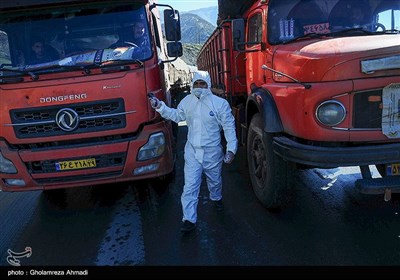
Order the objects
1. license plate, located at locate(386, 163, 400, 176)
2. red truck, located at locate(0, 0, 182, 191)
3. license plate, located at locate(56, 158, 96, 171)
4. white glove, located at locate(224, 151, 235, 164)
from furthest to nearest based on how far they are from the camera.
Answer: license plate, located at locate(56, 158, 96, 171) → red truck, located at locate(0, 0, 182, 191) → white glove, located at locate(224, 151, 235, 164) → license plate, located at locate(386, 163, 400, 176)

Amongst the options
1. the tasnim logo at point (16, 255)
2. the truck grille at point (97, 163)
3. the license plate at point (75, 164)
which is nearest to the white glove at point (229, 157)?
the truck grille at point (97, 163)

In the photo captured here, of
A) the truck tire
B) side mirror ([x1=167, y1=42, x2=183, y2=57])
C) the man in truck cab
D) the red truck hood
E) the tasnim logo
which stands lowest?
the tasnim logo

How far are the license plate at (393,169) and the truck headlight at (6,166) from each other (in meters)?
3.99

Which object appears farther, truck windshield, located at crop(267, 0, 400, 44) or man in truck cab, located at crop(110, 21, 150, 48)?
man in truck cab, located at crop(110, 21, 150, 48)

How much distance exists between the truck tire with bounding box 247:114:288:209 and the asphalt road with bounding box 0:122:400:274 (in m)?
0.21

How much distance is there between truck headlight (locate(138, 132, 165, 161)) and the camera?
4.04 meters

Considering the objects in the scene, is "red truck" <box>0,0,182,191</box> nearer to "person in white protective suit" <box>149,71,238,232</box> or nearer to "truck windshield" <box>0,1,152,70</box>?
"truck windshield" <box>0,1,152,70</box>

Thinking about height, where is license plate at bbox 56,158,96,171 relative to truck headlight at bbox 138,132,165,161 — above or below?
below

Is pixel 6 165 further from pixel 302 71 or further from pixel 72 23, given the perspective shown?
pixel 302 71

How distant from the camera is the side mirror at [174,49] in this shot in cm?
451

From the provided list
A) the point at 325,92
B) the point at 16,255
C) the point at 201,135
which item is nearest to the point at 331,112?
the point at 325,92

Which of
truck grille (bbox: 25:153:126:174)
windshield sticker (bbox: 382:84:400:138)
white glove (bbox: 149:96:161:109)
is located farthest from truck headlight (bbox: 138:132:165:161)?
windshield sticker (bbox: 382:84:400:138)

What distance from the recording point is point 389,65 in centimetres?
288

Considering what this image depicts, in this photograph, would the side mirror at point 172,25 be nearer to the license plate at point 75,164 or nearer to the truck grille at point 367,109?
the license plate at point 75,164
